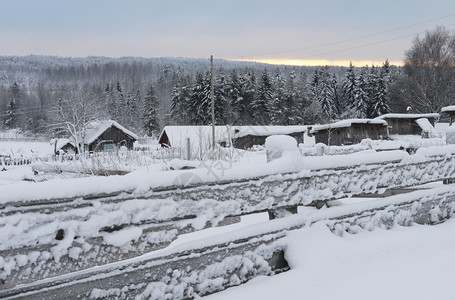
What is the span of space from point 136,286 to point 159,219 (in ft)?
1.32

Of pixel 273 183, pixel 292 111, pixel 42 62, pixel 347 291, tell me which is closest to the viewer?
pixel 347 291

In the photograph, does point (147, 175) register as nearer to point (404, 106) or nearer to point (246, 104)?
point (404, 106)

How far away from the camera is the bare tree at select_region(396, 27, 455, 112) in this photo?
38.2 metres

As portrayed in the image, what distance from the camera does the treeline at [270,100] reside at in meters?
55.2

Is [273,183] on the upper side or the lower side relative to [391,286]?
upper

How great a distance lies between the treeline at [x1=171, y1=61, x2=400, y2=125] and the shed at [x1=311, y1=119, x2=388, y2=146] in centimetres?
2001

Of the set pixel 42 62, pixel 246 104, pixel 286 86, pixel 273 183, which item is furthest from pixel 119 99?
pixel 42 62

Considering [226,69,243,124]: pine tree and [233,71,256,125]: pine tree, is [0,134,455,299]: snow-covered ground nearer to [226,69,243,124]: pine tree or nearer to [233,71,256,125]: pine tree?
[233,71,256,125]: pine tree

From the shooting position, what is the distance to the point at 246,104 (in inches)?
2363

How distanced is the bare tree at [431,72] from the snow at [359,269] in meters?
42.1

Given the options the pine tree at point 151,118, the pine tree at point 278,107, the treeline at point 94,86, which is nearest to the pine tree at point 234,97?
the treeline at point 94,86

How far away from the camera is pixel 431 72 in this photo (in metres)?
38.7

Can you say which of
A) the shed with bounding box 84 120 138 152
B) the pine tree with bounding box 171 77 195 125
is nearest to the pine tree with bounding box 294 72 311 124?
the pine tree with bounding box 171 77 195 125

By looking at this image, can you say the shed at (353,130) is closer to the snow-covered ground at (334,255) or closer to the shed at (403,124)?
the shed at (403,124)
